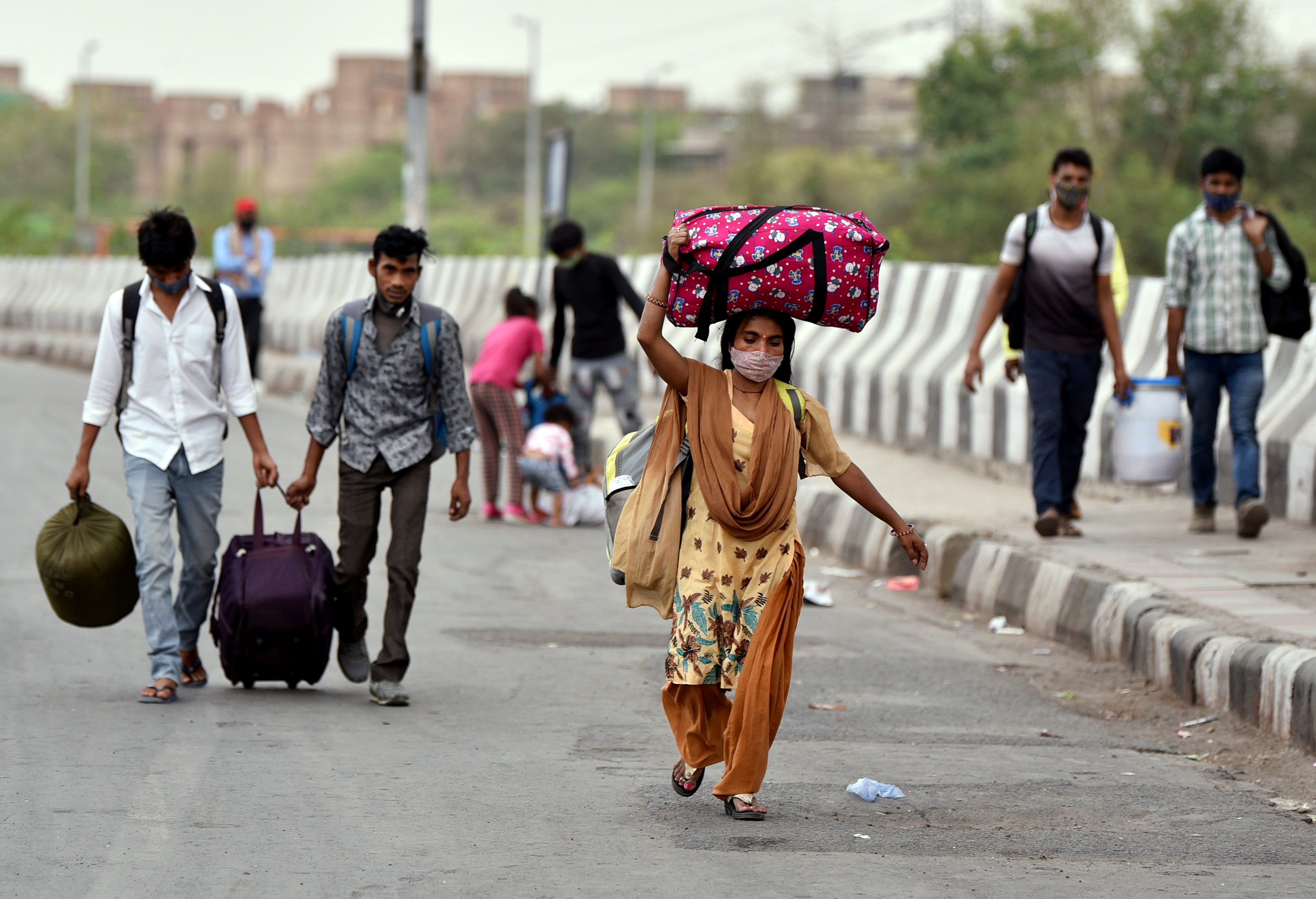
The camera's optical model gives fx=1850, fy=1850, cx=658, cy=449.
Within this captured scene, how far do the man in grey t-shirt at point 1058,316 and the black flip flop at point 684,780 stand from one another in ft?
14.7

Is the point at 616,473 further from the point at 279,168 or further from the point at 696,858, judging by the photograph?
the point at 279,168

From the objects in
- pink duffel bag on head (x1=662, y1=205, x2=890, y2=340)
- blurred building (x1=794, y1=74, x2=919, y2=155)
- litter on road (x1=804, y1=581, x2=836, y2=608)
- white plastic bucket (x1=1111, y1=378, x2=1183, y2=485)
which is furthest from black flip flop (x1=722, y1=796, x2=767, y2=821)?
blurred building (x1=794, y1=74, x2=919, y2=155)

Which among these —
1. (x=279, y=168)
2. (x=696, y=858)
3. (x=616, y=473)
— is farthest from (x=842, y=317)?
(x=279, y=168)

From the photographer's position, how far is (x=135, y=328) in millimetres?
6484

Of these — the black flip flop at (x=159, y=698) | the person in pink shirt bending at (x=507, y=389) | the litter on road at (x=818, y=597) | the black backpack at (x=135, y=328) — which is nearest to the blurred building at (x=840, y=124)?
the person in pink shirt bending at (x=507, y=389)

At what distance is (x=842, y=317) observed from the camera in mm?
4984

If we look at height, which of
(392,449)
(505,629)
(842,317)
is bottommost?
(505,629)

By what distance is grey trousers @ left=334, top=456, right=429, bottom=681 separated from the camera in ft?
21.6

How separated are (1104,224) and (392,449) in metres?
4.26

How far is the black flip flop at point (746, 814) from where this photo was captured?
4910 mm

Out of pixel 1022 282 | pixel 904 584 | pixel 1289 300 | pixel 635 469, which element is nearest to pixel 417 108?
pixel 904 584

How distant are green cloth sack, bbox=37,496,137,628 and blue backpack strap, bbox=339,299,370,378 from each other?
0.99m

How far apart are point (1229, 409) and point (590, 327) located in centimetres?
424

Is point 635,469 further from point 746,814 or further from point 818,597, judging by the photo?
point 818,597
